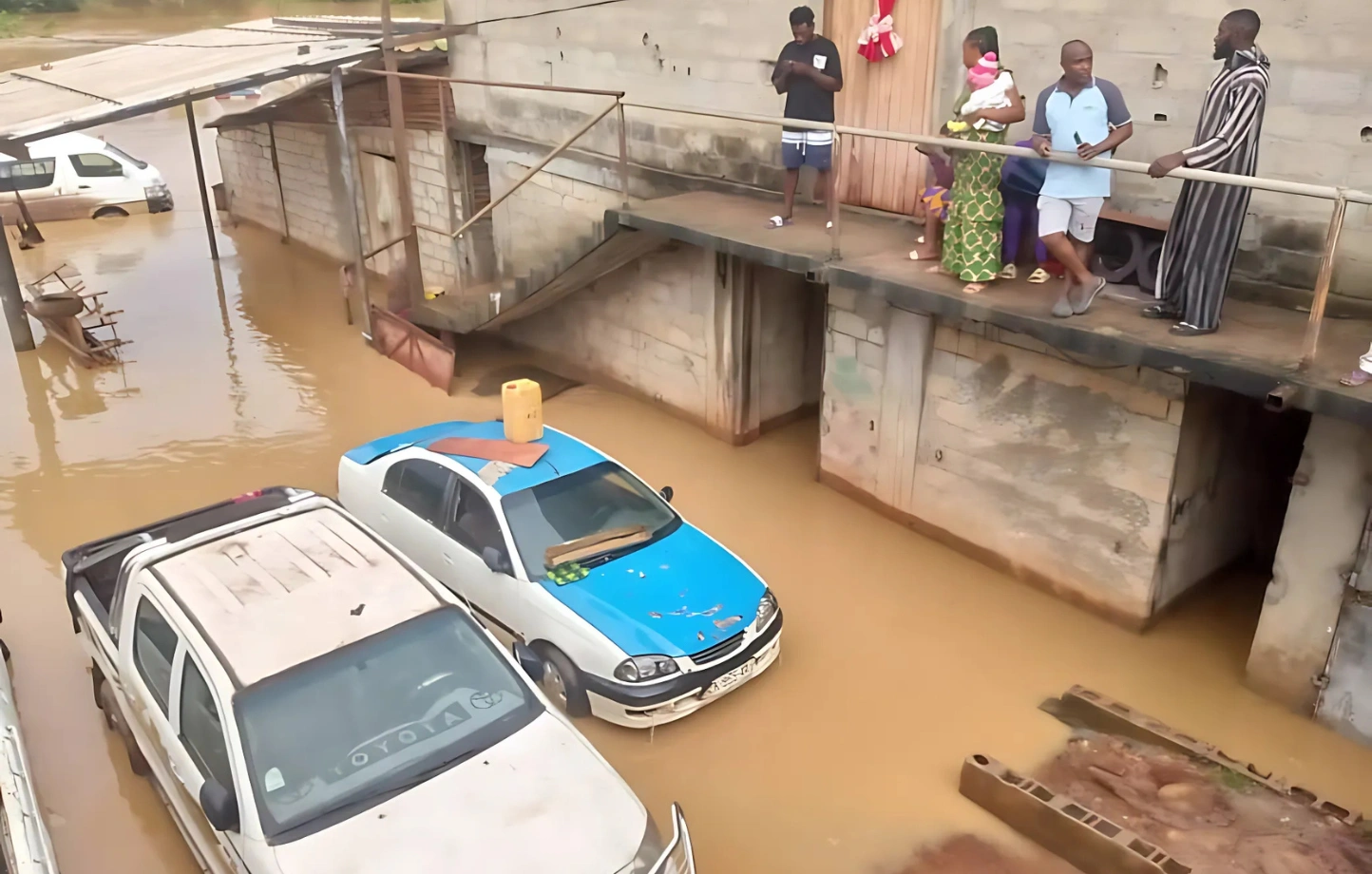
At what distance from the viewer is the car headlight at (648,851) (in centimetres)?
430

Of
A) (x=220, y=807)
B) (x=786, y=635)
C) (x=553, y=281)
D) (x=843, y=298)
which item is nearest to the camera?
(x=220, y=807)

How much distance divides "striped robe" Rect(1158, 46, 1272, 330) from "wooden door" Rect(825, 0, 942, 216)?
2762 millimetres

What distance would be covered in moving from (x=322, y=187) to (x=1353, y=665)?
627 inches

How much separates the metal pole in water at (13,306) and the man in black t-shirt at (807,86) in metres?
9.93

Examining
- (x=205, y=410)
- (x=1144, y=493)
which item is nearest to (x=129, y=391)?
(x=205, y=410)

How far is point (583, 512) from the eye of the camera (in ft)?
22.7

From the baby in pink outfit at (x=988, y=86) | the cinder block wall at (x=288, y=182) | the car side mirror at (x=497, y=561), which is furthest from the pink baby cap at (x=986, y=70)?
the cinder block wall at (x=288, y=182)

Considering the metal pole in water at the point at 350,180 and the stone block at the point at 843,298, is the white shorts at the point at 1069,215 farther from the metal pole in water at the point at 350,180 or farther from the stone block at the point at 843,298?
the metal pole in water at the point at 350,180

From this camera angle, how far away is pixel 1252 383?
5.46 metres

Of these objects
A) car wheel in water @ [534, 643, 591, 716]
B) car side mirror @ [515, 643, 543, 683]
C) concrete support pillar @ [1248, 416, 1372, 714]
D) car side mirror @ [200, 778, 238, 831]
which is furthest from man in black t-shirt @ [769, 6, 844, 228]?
car side mirror @ [200, 778, 238, 831]

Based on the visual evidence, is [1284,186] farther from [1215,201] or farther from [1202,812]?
[1202,812]

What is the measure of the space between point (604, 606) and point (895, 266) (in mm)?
3371

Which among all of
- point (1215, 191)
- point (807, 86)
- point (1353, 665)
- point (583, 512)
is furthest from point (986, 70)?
point (1353, 665)

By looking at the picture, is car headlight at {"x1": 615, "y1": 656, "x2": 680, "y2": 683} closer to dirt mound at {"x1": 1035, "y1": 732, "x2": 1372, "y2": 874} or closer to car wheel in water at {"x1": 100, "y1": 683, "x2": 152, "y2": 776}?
dirt mound at {"x1": 1035, "y1": 732, "x2": 1372, "y2": 874}
